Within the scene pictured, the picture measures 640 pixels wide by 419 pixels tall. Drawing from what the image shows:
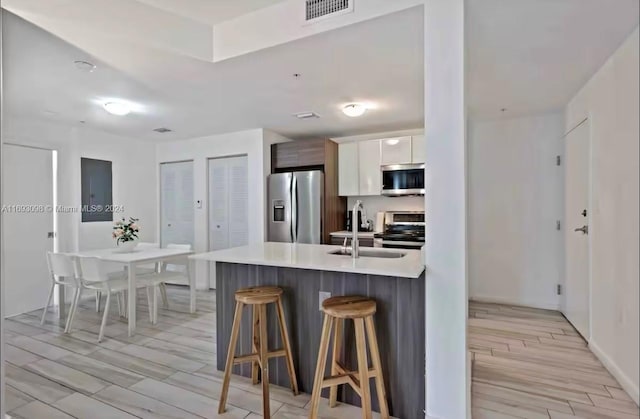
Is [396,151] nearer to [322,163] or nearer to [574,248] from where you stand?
[322,163]

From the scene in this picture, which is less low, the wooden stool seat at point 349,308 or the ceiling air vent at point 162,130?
the ceiling air vent at point 162,130

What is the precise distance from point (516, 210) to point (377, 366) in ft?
10.2

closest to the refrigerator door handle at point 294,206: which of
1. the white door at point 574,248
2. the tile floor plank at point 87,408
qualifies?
the tile floor plank at point 87,408

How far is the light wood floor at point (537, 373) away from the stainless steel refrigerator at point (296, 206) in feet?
7.11

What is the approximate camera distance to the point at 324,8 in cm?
194

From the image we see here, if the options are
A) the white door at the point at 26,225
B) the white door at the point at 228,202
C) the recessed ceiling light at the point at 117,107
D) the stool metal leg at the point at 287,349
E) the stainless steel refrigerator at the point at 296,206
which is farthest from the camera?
the white door at the point at 228,202

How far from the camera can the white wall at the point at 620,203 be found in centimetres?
88

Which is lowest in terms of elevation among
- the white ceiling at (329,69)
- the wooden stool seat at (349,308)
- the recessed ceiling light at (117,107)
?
the wooden stool seat at (349,308)

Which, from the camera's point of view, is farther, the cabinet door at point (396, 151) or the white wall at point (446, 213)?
the cabinet door at point (396, 151)

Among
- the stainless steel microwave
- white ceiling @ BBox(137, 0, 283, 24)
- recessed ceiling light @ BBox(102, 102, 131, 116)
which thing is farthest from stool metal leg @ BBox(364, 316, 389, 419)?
recessed ceiling light @ BBox(102, 102, 131, 116)

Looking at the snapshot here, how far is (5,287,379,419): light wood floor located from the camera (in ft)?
6.37

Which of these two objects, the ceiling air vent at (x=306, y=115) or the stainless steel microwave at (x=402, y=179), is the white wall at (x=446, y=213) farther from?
the stainless steel microwave at (x=402, y=179)

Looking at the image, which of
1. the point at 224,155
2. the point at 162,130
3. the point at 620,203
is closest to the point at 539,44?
the point at 620,203

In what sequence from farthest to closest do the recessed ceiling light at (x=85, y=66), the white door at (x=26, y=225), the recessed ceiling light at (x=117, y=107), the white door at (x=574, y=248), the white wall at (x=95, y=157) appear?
the white wall at (x=95, y=157) → the white door at (x=26, y=225) → the recessed ceiling light at (x=117, y=107) → the white door at (x=574, y=248) → the recessed ceiling light at (x=85, y=66)
